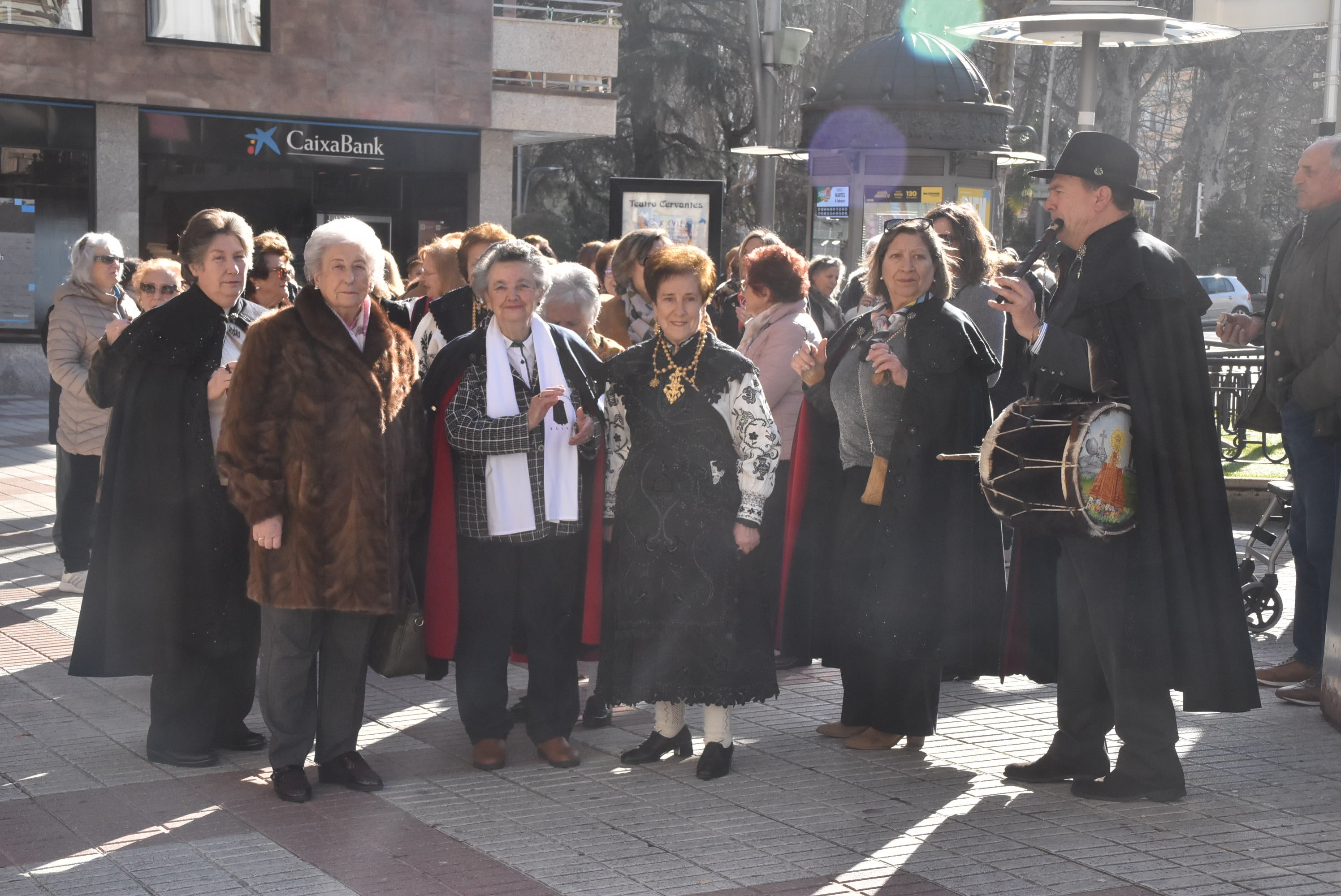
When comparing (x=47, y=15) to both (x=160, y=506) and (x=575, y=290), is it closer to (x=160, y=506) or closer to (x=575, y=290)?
(x=575, y=290)

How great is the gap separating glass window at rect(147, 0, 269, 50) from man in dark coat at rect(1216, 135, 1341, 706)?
653 inches

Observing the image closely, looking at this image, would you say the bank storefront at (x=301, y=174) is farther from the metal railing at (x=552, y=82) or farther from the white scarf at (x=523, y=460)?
the white scarf at (x=523, y=460)

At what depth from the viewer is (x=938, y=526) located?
228 inches

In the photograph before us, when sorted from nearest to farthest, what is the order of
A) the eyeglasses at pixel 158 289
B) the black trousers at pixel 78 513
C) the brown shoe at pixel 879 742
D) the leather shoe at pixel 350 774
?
the leather shoe at pixel 350 774 → the brown shoe at pixel 879 742 → the eyeglasses at pixel 158 289 → the black trousers at pixel 78 513

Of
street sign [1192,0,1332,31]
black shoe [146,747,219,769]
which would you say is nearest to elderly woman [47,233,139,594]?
black shoe [146,747,219,769]

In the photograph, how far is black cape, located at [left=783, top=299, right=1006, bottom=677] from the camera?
18.8 ft

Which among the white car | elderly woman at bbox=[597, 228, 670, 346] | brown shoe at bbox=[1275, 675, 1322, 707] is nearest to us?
brown shoe at bbox=[1275, 675, 1322, 707]

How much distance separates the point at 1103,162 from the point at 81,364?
605 centimetres

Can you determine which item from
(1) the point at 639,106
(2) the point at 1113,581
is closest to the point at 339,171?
(1) the point at 639,106

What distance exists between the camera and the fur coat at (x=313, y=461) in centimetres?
511

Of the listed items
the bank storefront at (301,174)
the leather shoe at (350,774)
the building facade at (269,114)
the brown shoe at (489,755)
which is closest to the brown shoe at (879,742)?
the brown shoe at (489,755)

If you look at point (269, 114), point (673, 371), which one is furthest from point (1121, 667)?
point (269, 114)

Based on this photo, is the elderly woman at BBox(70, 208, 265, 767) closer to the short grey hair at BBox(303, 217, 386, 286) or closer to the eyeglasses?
the short grey hair at BBox(303, 217, 386, 286)

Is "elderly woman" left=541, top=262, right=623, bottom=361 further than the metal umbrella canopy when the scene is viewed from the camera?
No
